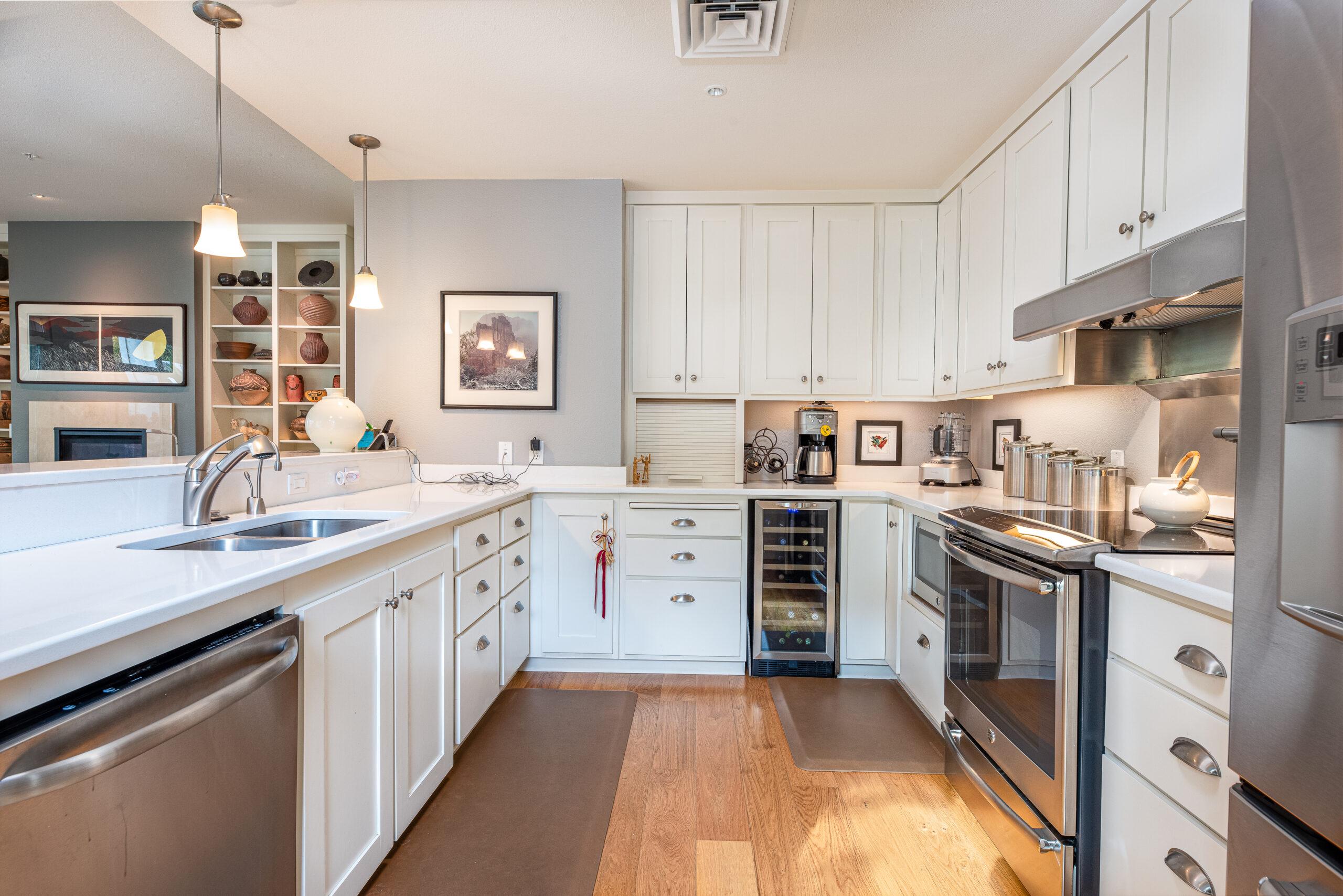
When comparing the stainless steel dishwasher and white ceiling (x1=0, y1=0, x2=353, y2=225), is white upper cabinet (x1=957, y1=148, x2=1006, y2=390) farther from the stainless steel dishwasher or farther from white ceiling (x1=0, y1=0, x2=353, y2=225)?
white ceiling (x1=0, y1=0, x2=353, y2=225)

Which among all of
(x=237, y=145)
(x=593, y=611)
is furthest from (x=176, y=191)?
(x=593, y=611)

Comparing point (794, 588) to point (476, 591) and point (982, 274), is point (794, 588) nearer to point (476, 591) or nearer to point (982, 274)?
point (476, 591)

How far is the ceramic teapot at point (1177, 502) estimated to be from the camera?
1517 mm

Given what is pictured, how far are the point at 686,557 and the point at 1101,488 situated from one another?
5.52 ft

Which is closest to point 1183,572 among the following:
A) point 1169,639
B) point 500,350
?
point 1169,639

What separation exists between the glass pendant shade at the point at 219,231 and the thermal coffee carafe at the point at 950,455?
310cm

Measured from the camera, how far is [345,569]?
1.35 meters

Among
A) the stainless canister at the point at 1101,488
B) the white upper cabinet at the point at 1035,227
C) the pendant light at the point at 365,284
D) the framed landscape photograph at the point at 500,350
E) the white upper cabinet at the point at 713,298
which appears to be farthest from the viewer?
the white upper cabinet at the point at 713,298

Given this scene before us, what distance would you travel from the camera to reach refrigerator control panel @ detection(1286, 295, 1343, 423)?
56cm

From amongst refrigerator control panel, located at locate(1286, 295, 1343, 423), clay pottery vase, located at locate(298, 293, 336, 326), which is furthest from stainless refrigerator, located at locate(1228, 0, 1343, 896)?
clay pottery vase, located at locate(298, 293, 336, 326)

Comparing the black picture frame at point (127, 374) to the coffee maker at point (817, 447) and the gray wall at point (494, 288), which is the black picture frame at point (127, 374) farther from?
the coffee maker at point (817, 447)

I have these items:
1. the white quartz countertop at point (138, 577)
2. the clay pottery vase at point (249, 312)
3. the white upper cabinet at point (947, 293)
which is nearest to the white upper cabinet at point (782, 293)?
the white upper cabinet at point (947, 293)

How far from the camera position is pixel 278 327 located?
14.1 ft

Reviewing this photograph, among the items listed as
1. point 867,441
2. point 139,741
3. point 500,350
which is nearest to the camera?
point 139,741
